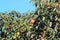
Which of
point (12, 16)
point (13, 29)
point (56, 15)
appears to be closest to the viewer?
point (56, 15)

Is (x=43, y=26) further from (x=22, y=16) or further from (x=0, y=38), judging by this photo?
(x=0, y=38)

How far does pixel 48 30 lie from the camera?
618 cm

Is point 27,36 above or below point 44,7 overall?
below

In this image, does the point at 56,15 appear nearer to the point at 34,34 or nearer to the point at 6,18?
the point at 34,34

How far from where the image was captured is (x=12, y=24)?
6871 mm

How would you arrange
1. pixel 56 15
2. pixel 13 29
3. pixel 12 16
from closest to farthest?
pixel 56 15 < pixel 13 29 < pixel 12 16

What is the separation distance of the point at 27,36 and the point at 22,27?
255mm

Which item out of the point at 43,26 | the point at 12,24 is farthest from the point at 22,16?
the point at 43,26

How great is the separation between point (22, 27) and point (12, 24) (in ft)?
1.48

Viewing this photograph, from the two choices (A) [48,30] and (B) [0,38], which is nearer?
(A) [48,30]

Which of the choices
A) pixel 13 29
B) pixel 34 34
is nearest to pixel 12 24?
pixel 13 29

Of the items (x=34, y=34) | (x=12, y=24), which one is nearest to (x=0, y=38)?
(x=12, y=24)

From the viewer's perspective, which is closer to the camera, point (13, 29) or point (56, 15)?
point (56, 15)

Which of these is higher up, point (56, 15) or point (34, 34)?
point (56, 15)
